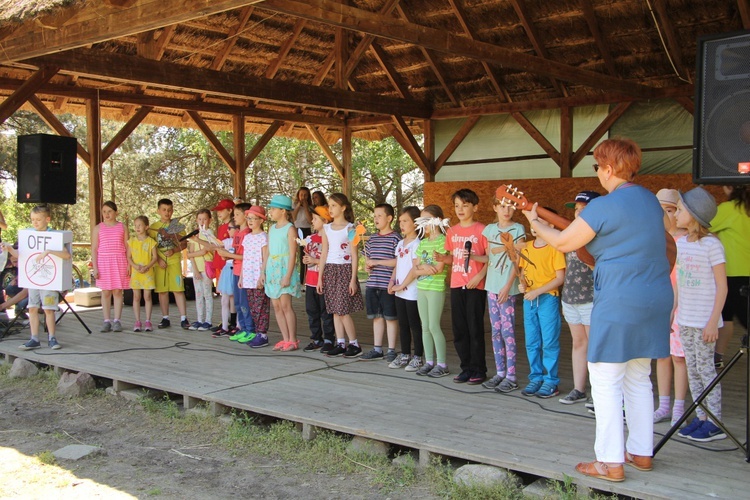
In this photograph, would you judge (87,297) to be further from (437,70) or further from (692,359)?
(692,359)

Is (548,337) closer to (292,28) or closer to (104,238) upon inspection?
(104,238)

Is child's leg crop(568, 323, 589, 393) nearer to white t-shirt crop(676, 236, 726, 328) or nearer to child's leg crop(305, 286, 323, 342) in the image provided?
white t-shirt crop(676, 236, 726, 328)

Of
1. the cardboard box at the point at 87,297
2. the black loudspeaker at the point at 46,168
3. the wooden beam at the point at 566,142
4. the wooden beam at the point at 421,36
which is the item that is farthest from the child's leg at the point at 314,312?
the wooden beam at the point at 566,142

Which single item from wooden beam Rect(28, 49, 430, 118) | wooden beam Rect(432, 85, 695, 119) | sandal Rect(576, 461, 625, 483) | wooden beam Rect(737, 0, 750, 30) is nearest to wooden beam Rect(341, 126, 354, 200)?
wooden beam Rect(432, 85, 695, 119)

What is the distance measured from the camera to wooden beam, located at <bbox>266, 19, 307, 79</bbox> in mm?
10336

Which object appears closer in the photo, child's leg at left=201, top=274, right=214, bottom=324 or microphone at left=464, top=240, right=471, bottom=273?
microphone at left=464, top=240, right=471, bottom=273

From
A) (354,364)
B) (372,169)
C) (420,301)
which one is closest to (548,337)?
(420,301)

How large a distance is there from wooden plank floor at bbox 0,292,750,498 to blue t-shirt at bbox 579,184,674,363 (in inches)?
24.4

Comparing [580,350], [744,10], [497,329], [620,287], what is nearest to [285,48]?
[744,10]

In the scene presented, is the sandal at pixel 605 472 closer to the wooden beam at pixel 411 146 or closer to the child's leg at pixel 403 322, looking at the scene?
the child's leg at pixel 403 322

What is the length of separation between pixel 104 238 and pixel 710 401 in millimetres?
5833

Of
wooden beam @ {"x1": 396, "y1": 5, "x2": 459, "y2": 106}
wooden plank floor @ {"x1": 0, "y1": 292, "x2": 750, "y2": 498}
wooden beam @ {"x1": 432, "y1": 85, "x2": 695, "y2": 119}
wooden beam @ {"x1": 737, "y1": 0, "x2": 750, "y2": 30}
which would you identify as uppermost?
wooden beam @ {"x1": 396, "y1": 5, "x2": 459, "y2": 106}

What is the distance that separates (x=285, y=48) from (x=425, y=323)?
6584 millimetres

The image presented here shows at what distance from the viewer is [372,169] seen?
2112 cm
